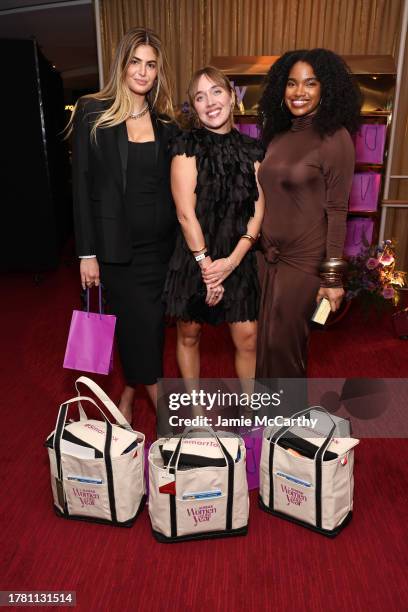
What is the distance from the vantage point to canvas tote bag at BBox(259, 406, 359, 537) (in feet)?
6.05

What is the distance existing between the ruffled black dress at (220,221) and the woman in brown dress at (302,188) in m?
0.07

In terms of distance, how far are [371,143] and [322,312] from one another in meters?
2.62

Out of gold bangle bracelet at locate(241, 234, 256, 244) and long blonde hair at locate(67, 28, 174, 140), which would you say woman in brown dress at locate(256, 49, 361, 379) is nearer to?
gold bangle bracelet at locate(241, 234, 256, 244)

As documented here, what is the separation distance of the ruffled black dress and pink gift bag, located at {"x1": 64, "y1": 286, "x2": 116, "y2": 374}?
0.92 ft

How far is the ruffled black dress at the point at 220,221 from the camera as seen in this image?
2014 mm

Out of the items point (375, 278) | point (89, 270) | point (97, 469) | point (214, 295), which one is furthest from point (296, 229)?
point (375, 278)

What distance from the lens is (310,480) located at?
73.4 inches

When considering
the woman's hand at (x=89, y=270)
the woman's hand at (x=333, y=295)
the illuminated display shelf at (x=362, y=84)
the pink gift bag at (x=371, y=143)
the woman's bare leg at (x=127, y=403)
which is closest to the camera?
the woman's hand at (x=333, y=295)

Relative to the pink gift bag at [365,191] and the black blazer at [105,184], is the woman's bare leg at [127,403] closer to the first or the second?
the black blazer at [105,184]

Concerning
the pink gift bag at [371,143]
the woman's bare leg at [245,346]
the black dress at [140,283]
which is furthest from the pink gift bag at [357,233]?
the black dress at [140,283]

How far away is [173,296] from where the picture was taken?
7.23 ft

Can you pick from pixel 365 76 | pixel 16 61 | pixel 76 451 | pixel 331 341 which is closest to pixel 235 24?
pixel 365 76

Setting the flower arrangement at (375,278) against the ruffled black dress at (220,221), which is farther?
the flower arrangement at (375,278)

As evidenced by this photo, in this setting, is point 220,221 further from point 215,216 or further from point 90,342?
point 90,342
